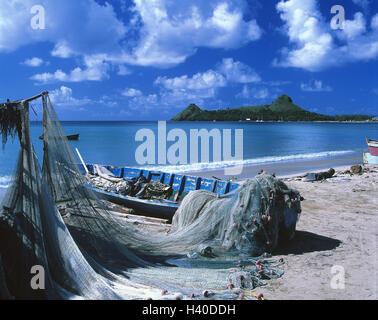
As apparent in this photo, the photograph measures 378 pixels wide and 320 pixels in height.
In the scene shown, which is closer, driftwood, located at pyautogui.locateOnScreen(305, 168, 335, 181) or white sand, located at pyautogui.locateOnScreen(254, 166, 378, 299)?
white sand, located at pyautogui.locateOnScreen(254, 166, 378, 299)

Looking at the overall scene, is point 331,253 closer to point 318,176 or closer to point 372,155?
point 318,176

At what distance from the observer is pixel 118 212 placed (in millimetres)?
9070

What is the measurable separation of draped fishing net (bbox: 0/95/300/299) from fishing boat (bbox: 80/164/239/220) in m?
1.31

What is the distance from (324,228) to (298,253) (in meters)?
1.90

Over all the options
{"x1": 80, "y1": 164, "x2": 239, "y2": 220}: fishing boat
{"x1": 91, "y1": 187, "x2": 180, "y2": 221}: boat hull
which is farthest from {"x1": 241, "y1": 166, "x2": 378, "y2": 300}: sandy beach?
{"x1": 91, "y1": 187, "x2": 180, "y2": 221}: boat hull

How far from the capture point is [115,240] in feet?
17.9

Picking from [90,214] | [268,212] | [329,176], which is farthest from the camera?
[329,176]

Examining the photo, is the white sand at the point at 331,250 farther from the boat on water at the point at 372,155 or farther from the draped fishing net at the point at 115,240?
the boat on water at the point at 372,155

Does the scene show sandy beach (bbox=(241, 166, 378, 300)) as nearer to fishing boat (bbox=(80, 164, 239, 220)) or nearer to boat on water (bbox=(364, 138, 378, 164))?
fishing boat (bbox=(80, 164, 239, 220))

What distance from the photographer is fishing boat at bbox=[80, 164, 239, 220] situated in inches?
340

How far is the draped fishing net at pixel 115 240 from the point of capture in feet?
13.9
